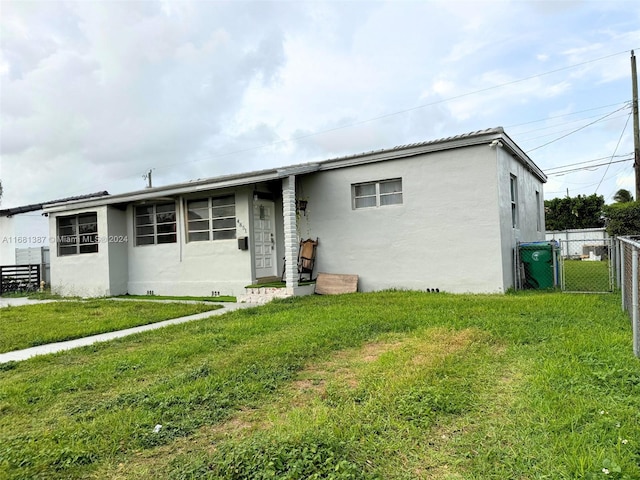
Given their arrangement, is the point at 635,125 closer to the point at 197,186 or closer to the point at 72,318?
the point at 197,186

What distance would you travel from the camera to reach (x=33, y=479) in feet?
7.96

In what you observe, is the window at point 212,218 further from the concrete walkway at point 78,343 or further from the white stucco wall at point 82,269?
the concrete walkway at point 78,343

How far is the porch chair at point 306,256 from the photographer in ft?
37.5

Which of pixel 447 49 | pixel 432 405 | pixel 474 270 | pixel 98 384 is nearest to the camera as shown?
pixel 432 405

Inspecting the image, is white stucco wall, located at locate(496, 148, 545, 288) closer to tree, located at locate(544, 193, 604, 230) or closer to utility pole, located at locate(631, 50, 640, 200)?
utility pole, located at locate(631, 50, 640, 200)

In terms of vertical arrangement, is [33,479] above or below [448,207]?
below

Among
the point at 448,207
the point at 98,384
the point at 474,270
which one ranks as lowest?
the point at 98,384

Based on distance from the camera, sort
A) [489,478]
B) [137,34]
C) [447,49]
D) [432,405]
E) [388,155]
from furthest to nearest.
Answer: [447,49]
[137,34]
[388,155]
[432,405]
[489,478]

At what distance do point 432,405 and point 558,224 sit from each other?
38.0 meters

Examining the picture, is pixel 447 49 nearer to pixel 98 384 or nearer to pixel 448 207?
pixel 448 207

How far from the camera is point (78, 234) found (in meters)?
14.1

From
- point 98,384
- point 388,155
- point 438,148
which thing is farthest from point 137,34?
point 98,384

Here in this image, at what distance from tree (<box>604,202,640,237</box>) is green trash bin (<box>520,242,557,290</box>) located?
817 centimetres

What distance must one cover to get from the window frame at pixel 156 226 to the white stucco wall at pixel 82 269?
893mm
